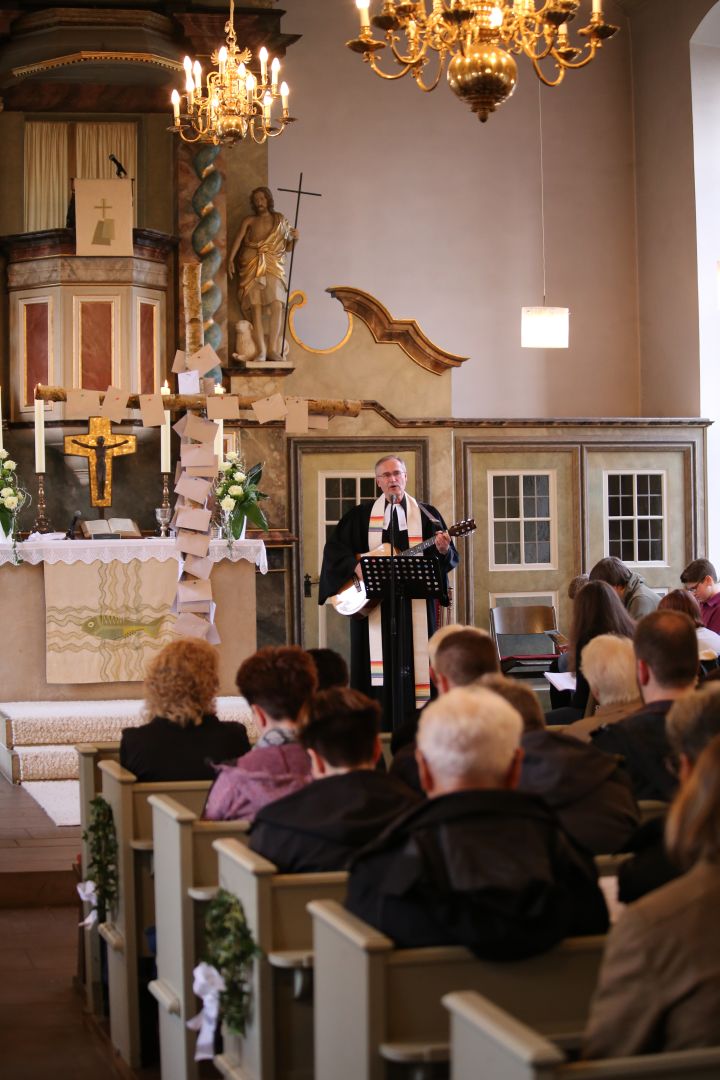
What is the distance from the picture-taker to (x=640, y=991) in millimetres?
1994

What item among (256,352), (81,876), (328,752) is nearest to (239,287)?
(256,352)

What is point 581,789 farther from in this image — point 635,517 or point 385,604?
point 635,517

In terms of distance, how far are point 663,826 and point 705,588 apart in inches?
219

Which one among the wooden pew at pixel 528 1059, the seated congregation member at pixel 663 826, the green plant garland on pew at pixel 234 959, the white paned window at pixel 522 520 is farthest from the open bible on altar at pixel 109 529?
the wooden pew at pixel 528 1059

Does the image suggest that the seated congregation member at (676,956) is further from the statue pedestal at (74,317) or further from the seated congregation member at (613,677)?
the statue pedestal at (74,317)

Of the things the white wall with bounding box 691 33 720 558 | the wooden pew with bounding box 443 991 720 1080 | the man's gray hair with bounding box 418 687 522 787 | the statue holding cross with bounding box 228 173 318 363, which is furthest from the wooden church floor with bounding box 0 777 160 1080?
the white wall with bounding box 691 33 720 558

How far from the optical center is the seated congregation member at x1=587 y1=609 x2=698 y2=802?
3586 millimetres

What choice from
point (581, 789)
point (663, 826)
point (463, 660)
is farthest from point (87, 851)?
point (663, 826)

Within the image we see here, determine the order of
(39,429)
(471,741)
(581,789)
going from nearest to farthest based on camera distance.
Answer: (471,741)
(581,789)
(39,429)

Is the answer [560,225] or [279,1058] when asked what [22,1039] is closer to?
[279,1058]

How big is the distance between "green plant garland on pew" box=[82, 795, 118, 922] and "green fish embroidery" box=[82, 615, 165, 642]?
396 centimetres

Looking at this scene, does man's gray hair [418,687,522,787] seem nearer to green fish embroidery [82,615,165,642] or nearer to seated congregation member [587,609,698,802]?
seated congregation member [587,609,698,802]

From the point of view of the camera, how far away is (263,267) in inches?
474

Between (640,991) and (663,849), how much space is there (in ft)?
2.04
